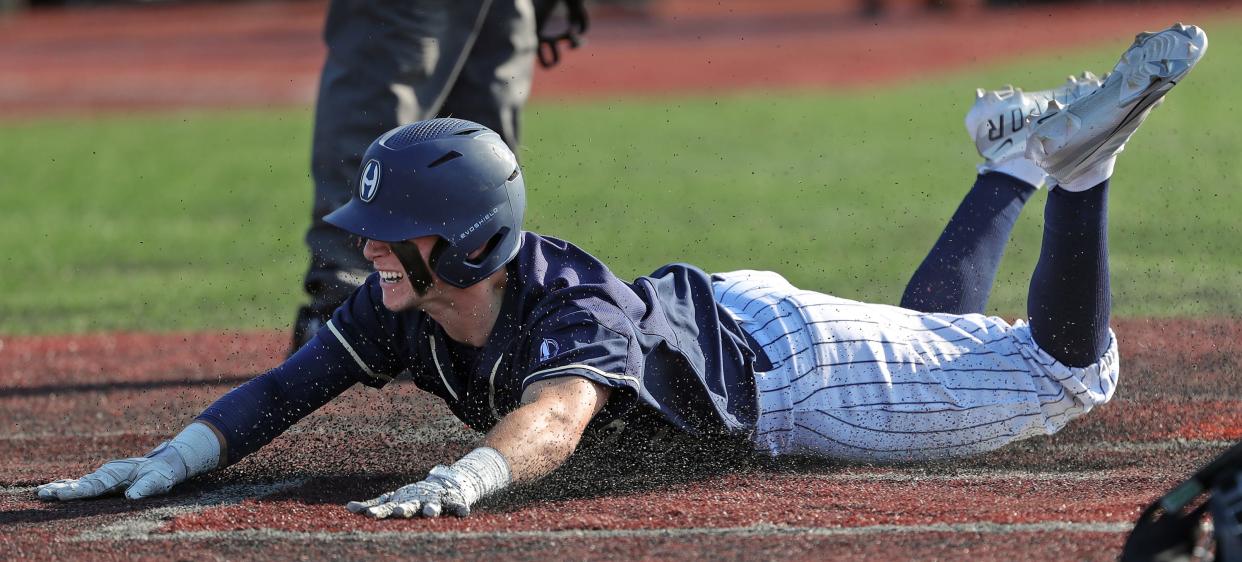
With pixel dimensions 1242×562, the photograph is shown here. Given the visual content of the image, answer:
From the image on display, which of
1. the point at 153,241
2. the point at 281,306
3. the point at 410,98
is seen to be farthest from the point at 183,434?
the point at 153,241

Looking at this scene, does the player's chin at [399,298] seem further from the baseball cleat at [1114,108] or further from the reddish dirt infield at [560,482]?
the baseball cleat at [1114,108]

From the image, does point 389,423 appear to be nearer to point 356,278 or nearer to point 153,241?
point 356,278

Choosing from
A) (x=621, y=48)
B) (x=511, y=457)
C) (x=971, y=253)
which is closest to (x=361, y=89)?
(x=971, y=253)

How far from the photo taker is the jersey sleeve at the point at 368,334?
4.23 metres

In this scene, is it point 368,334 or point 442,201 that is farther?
point 368,334

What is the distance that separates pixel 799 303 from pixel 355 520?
150cm

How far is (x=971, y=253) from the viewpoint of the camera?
5094 millimetres

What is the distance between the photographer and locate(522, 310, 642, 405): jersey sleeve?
376cm

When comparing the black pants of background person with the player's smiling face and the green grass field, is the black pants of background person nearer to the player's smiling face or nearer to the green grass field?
the player's smiling face

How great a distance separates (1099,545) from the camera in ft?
10.9

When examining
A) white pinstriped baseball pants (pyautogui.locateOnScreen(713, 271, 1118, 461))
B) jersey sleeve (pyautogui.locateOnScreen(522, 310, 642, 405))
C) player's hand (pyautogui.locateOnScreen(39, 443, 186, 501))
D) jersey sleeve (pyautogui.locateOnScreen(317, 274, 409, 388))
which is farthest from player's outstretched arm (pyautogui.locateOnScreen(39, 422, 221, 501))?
white pinstriped baseball pants (pyautogui.locateOnScreen(713, 271, 1118, 461))

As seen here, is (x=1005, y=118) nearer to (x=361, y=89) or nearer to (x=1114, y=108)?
(x=1114, y=108)

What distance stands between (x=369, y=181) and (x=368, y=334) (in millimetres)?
509

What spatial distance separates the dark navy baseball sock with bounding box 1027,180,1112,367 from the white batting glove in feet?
5.71
